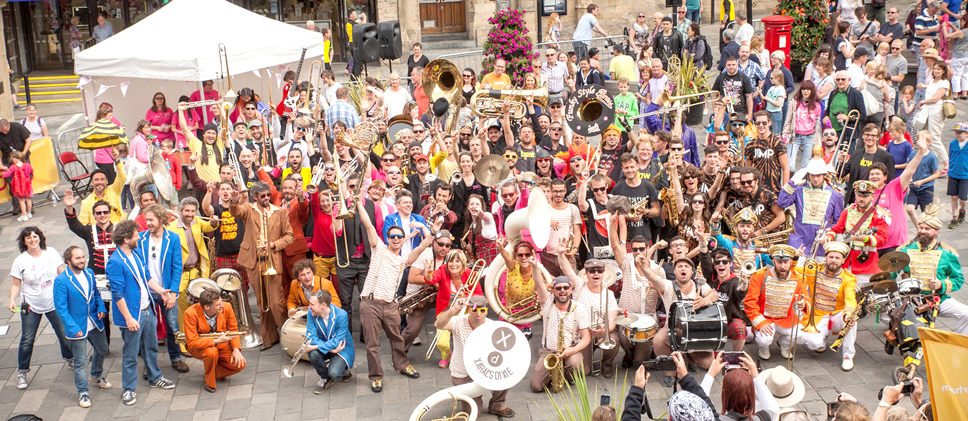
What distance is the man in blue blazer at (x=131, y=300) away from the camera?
7.79 metres

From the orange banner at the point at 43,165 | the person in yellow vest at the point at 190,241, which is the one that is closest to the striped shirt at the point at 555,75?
the person in yellow vest at the point at 190,241

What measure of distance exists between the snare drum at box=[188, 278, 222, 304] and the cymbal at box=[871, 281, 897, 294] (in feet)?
18.5

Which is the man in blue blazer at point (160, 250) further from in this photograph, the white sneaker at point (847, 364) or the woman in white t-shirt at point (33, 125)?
the woman in white t-shirt at point (33, 125)

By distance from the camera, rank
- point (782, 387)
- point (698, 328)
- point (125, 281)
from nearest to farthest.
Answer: point (782, 387) → point (698, 328) → point (125, 281)

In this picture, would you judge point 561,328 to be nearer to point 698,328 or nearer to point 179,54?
point 698,328

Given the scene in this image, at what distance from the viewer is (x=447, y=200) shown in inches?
361

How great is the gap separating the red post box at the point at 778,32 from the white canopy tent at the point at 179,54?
313 inches

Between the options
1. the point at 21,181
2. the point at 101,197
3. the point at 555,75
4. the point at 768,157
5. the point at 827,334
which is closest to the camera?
the point at 827,334

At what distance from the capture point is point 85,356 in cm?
792

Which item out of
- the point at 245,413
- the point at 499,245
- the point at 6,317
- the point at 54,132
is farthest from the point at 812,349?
the point at 54,132

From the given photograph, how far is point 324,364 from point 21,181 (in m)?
7.04

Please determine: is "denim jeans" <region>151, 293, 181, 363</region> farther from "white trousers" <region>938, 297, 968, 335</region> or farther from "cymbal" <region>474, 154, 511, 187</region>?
"white trousers" <region>938, 297, 968, 335</region>

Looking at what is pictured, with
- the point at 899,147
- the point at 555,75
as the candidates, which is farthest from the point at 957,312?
the point at 555,75

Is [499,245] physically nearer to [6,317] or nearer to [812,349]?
[812,349]
